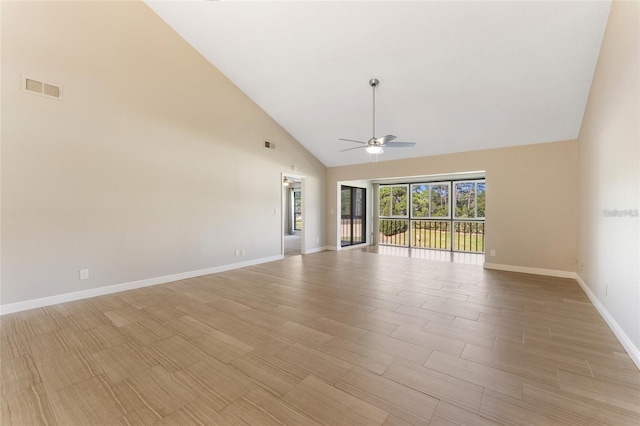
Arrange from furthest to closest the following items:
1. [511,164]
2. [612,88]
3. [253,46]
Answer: [511,164] < [253,46] < [612,88]

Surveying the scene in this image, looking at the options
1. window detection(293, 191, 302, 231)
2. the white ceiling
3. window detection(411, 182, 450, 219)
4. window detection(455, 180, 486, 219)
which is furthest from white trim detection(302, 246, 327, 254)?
window detection(293, 191, 302, 231)

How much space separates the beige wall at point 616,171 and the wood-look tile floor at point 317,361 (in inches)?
15.9

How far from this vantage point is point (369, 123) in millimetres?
5785

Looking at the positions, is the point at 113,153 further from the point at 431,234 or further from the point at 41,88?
the point at 431,234

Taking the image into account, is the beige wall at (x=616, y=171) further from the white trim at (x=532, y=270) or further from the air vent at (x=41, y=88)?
the air vent at (x=41, y=88)

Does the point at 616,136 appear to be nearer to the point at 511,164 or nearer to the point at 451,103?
the point at 451,103

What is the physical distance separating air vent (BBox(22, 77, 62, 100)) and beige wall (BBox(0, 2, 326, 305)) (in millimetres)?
77

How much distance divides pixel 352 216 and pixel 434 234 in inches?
111

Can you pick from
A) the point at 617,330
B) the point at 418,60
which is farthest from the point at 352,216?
the point at 617,330

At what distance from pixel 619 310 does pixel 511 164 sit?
3.64m

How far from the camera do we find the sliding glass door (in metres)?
8.89

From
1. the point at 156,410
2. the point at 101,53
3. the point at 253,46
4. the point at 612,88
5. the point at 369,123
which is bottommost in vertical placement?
the point at 156,410

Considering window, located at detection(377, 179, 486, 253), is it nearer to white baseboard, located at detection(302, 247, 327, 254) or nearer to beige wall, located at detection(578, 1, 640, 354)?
white baseboard, located at detection(302, 247, 327, 254)

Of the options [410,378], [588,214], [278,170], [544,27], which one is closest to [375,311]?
[410,378]
